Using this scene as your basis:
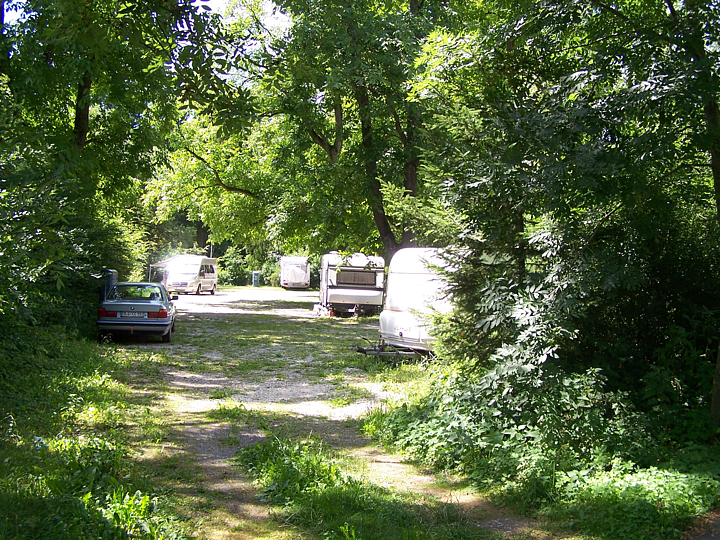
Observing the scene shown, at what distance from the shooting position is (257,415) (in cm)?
875

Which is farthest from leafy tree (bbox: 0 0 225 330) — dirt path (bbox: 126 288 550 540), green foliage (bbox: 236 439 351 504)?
green foliage (bbox: 236 439 351 504)

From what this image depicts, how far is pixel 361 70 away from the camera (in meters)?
16.2

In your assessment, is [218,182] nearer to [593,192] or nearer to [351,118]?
[351,118]

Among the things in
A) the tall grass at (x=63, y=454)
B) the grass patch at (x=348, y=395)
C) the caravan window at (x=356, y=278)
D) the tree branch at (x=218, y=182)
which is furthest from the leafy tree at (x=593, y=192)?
the caravan window at (x=356, y=278)

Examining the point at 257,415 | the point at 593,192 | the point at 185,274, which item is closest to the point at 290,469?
the point at 257,415

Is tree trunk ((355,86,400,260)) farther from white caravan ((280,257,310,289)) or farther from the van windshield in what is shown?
white caravan ((280,257,310,289))

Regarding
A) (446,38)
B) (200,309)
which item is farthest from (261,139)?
(446,38)

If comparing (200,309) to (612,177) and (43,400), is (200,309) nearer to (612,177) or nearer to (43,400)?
(43,400)

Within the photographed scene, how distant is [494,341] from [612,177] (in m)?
2.50

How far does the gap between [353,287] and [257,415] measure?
19.0 metres

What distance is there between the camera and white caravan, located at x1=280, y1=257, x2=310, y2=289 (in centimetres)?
5332

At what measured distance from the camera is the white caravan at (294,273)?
53.3 meters

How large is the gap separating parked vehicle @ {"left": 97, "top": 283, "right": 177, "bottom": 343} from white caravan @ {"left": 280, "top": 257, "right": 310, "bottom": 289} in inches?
1433

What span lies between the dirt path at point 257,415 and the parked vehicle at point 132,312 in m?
0.85
